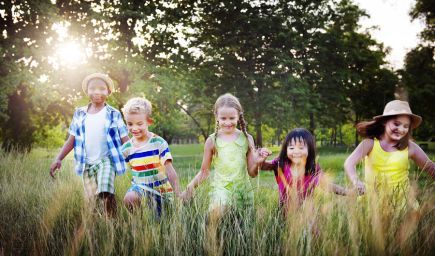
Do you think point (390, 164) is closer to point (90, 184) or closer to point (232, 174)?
point (232, 174)

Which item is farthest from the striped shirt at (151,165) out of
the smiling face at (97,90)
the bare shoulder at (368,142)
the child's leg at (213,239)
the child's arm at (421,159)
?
Result: the child's arm at (421,159)

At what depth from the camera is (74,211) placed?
12.2 feet

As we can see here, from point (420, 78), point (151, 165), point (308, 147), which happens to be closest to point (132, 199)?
point (151, 165)

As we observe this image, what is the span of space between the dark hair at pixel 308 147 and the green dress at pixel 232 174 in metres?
0.37

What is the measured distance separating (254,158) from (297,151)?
1.30 feet

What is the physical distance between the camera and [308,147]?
3.16 m

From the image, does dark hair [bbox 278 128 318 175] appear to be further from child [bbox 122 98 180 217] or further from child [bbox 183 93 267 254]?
child [bbox 122 98 180 217]

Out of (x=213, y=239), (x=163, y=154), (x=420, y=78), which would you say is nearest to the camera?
(x=213, y=239)

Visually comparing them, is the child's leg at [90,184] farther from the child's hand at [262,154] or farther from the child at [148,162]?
the child's hand at [262,154]

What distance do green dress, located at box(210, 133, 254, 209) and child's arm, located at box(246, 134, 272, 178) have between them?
5 centimetres

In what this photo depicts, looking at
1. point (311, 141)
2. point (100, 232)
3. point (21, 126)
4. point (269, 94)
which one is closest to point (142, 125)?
point (100, 232)

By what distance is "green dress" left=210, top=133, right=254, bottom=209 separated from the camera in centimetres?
323

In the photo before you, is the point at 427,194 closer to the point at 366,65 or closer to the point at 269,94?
the point at 269,94

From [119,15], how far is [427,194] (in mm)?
14887
